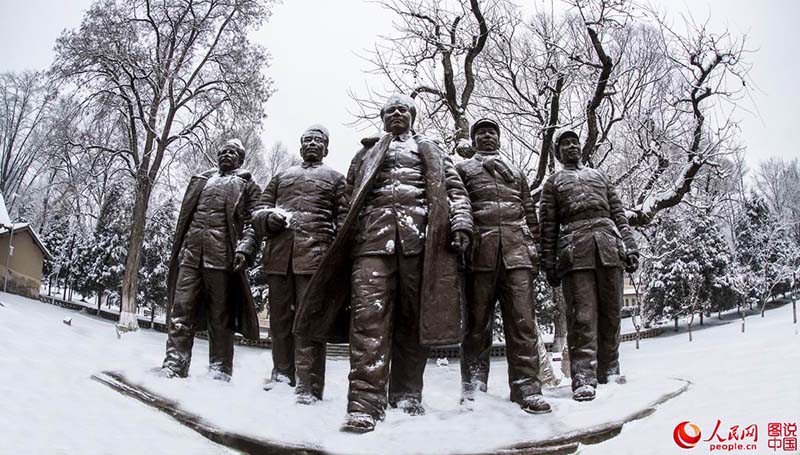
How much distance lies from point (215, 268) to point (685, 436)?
438 cm

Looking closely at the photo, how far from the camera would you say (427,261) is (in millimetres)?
4391

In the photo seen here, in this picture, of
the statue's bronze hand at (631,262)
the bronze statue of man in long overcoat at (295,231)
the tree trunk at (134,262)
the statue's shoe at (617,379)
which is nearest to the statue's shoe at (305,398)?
the bronze statue of man in long overcoat at (295,231)

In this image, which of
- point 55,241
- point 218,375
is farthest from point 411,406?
point 55,241

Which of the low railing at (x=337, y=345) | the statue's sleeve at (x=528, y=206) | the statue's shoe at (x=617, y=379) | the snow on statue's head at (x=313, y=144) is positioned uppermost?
the snow on statue's head at (x=313, y=144)

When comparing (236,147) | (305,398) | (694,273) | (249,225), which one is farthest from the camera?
(694,273)

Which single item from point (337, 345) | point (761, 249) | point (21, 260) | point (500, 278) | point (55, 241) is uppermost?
point (761, 249)

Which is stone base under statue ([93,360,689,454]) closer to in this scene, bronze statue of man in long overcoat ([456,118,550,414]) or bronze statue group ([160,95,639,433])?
bronze statue group ([160,95,639,433])

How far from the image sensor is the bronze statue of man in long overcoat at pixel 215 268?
18.5 ft

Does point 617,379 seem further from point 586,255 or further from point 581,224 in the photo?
point 581,224

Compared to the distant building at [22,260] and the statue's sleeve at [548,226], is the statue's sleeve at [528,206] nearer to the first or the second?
the statue's sleeve at [548,226]

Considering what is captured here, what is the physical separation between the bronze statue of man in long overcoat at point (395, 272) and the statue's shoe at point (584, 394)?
1263 mm

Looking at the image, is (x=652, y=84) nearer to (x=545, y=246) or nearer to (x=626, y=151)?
(x=626, y=151)

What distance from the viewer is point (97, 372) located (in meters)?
5.12

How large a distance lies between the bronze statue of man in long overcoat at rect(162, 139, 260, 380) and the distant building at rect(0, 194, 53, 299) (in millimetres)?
23449
